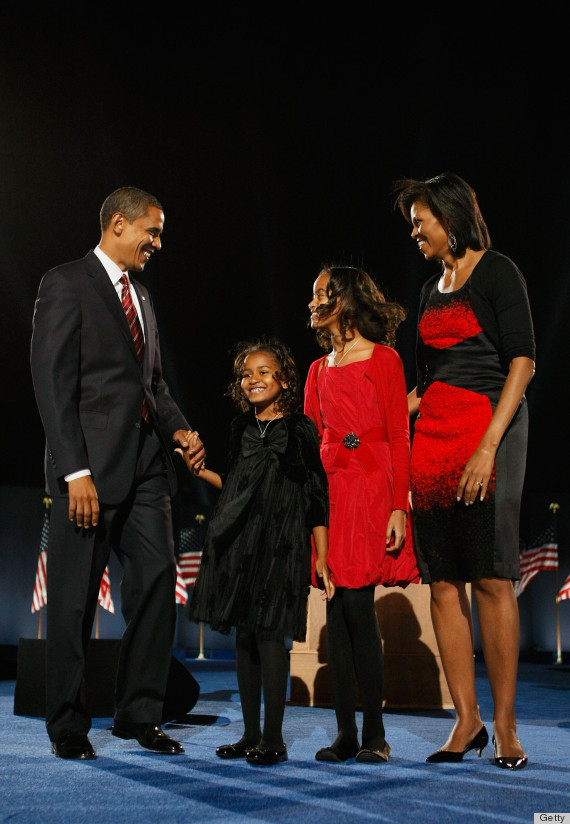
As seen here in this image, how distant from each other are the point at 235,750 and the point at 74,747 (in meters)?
0.43

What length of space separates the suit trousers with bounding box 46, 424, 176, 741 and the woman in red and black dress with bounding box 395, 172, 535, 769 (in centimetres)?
77

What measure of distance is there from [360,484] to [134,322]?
86 cm

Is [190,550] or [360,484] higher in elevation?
[360,484]

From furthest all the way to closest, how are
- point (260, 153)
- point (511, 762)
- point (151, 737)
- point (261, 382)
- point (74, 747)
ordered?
1. point (260, 153)
2. point (261, 382)
3. point (151, 737)
4. point (74, 747)
5. point (511, 762)

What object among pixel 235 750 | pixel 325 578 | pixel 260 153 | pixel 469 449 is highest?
pixel 260 153

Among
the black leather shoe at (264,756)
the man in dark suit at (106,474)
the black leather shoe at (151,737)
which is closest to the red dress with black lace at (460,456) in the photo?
the black leather shoe at (264,756)

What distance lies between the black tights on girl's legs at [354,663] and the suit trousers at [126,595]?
1.63 ft

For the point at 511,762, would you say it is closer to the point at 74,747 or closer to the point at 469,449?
the point at 469,449

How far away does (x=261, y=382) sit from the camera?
2531 millimetres

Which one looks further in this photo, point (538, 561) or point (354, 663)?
point (538, 561)

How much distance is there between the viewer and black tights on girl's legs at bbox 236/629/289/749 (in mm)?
2172

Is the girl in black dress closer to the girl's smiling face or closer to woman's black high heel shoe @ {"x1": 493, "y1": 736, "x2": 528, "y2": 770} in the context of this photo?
the girl's smiling face

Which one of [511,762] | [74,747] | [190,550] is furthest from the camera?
[190,550]

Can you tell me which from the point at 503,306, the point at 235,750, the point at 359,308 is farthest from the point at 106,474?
the point at 503,306
